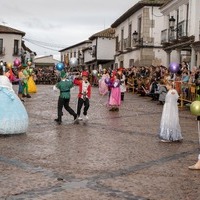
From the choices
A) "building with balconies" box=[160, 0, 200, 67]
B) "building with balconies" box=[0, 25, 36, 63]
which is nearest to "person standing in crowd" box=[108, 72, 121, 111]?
"building with balconies" box=[160, 0, 200, 67]

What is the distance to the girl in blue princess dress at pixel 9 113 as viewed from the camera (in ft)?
31.9

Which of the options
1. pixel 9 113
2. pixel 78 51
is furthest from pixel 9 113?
pixel 78 51

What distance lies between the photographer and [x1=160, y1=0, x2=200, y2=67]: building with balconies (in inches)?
961

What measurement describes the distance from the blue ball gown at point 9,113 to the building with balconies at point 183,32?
48.0ft

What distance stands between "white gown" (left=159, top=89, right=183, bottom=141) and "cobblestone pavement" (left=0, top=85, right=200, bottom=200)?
22 centimetres

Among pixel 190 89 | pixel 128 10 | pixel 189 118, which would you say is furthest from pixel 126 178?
pixel 128 10

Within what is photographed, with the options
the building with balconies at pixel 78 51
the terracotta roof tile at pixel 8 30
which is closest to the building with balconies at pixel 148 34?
the terracotta roof tile at pixel 8 30

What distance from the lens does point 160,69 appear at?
73.9ft

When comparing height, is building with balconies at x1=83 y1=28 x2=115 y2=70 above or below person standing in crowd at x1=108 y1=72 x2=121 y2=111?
above

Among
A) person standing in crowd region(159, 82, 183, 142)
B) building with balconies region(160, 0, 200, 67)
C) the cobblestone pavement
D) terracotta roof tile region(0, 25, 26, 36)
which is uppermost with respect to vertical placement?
terracotta roof tile region(0, 25, 26, 36)

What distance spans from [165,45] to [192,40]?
5.43 metres

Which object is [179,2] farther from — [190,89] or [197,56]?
[190,89]

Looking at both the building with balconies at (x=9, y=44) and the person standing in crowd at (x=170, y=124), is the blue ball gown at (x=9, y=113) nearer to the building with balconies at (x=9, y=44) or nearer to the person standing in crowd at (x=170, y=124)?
the person standing in crowd at (x=170, y=124)

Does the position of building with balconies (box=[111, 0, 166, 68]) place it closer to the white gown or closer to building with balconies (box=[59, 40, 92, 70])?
the white gown
